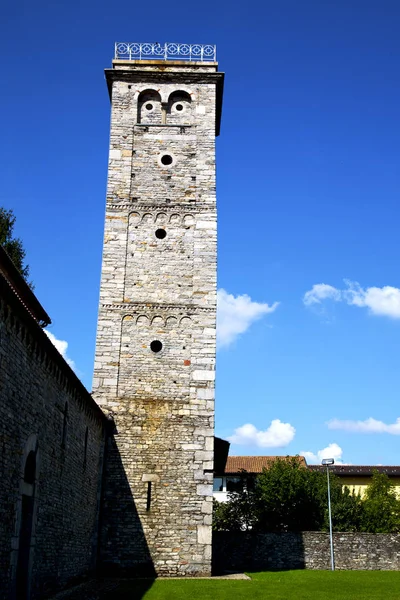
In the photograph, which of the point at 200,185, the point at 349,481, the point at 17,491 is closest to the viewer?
the point at 17,491

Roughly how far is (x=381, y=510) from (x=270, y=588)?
67.3 ft

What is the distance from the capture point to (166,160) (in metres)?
21.8

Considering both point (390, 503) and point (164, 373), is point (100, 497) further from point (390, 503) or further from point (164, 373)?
point (390, 503)

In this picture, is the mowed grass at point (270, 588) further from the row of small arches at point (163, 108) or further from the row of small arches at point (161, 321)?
the row of small arches at point (163, 108)

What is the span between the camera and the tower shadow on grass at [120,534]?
57.2 feet

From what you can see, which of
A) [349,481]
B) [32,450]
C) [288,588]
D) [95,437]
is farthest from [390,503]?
[32,450]

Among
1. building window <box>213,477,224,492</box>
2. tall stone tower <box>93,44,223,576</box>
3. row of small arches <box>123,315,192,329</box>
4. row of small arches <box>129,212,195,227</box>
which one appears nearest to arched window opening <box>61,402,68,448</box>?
tall stone tower <box>93,44,223,576</box>

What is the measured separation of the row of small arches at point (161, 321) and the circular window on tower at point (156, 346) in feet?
1.76

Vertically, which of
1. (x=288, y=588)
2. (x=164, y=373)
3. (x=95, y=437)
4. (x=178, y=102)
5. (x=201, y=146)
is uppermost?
(x=178, y=102)

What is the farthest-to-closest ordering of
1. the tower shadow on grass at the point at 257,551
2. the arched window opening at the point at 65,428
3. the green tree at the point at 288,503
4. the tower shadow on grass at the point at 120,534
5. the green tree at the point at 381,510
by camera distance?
1. the green tree at the point at 381,510
2. the green tree at the point at 288,503
3. the tower shadow on grass at the point at 257,551
4. the tower shadow on grass at the point at 120,534
5. the arched window opening at the point at 65,428

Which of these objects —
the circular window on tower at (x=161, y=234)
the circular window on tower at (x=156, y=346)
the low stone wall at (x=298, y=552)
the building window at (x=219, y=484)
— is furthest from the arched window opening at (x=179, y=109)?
the building window at (x=219, y=484)

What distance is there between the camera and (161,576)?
56.7ft

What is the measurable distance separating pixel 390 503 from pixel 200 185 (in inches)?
906

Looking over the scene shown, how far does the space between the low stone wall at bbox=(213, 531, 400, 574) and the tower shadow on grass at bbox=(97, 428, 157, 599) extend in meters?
6.69
